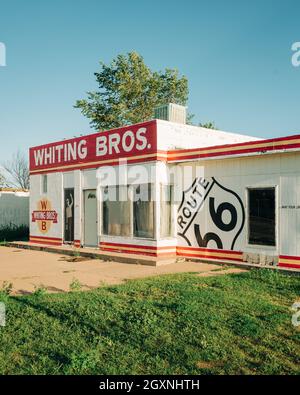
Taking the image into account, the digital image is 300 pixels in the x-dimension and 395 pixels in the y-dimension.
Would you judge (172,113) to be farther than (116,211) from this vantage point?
Yes

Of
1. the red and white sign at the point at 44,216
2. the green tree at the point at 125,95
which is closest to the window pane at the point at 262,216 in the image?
the red and white sign at the point at 44,216

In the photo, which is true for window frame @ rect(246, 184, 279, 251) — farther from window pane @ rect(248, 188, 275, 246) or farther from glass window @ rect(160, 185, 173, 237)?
glass window @ rect(160, 185, 173, 237)

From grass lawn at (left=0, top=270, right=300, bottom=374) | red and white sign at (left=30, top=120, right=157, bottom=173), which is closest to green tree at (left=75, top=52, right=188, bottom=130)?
red and white sign at (left=30, top=120, right=157, bottom=173)

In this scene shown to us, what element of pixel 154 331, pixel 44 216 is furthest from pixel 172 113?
pixel 154 331

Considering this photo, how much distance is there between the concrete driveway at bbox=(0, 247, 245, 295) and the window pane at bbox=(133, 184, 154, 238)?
1500 mm

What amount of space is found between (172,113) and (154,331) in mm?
10959

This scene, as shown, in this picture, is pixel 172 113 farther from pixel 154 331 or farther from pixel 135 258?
pixel 154 331

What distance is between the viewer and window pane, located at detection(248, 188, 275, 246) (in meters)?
11.4

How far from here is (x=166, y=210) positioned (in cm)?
1398

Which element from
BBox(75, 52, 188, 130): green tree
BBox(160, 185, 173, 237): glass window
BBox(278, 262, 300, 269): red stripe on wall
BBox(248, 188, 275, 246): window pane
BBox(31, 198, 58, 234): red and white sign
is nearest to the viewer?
BBox(278, 262, 300, 269): red stripe on wall

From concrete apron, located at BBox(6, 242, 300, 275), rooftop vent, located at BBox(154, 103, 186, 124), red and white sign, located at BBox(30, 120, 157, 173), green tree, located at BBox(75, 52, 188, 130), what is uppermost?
green tree, located at BBox(75, 52, 188, 130)

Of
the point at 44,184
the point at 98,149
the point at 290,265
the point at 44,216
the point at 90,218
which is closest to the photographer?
the point at 290,265

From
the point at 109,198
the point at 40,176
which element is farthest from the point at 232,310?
the point at 40,176

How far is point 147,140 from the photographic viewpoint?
1402 cm
